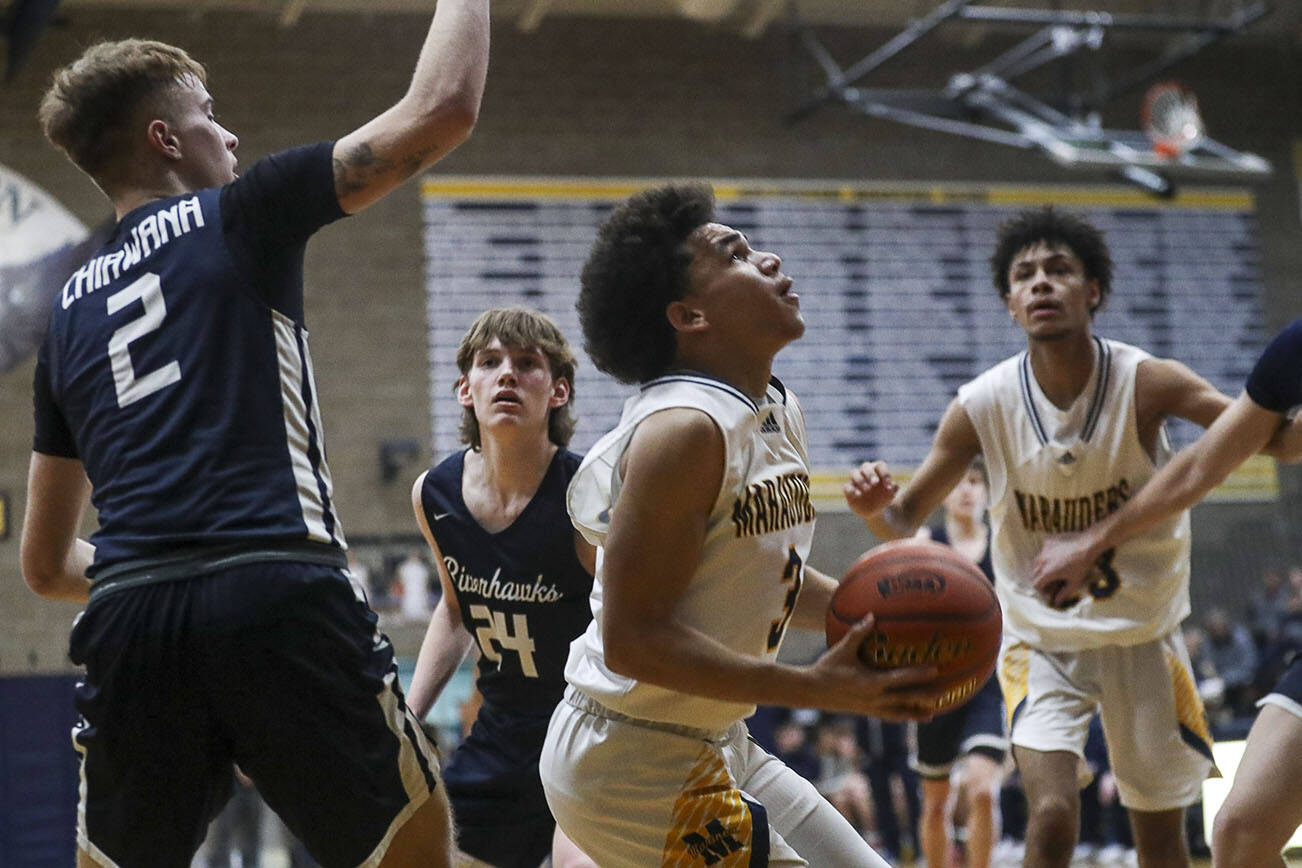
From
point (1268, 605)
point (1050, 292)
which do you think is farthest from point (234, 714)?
point (1268, 605)

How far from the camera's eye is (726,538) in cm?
252

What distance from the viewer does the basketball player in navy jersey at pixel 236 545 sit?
2.31 m

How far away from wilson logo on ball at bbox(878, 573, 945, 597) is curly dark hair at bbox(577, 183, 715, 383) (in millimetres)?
581

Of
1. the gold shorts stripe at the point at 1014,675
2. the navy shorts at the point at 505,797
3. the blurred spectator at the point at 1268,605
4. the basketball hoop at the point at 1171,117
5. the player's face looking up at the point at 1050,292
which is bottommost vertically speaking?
the blurred spectator at the point at 1268,605

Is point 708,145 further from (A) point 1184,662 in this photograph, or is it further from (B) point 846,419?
(A) point 1184,662

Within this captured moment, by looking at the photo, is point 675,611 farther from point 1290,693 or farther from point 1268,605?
point 1268,605

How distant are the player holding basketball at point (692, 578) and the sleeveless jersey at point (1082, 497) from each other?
183cm

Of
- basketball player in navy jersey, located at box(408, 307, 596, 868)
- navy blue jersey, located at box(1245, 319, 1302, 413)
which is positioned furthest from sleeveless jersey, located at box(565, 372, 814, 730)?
navy blue jersey, located at box(1245, 319, 1302, 413)

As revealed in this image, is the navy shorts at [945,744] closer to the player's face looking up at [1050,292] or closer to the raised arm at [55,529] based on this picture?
the player's face looking up at [1050,292]

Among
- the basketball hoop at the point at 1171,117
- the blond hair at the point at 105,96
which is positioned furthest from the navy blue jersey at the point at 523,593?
the basketball hoop at the point at 1171,117

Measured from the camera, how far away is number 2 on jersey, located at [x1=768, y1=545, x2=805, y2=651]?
2648 millimetres

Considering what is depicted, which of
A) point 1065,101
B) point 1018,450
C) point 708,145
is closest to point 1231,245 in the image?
point 1065,101

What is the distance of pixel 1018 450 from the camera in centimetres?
453

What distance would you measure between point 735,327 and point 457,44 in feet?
2.33
